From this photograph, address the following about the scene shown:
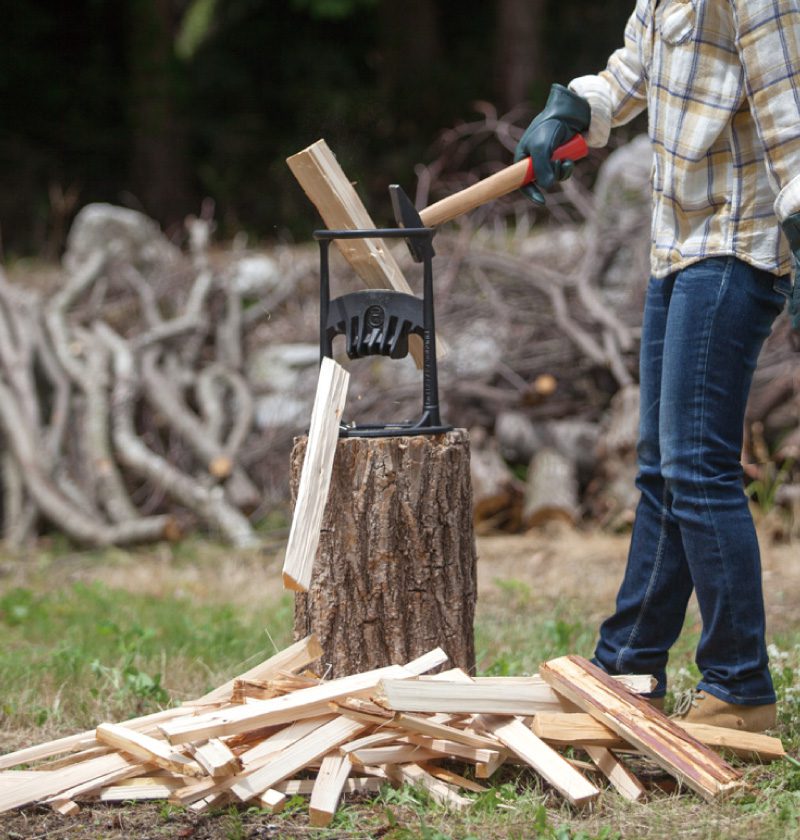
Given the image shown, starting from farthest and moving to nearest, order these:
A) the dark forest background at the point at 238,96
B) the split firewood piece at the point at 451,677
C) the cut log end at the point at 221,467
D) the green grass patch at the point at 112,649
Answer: the dark forest background at the point at 238,96 < the cut log end at the point at 221,467 < the green grass patch at the point at 112,649 < the split firewood piece at the point at 451,677

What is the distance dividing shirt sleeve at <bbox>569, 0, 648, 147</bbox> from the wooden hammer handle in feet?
0.29

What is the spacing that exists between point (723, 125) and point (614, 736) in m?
1.35

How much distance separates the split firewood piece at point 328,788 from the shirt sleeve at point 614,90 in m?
1.62

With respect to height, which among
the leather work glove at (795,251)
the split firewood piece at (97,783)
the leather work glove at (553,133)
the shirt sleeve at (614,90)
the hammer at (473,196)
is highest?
the shirt sleeve at (614,90)

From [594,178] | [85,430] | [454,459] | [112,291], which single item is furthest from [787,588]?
[594,178]

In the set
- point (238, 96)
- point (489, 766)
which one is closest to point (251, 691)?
point (489, 766)

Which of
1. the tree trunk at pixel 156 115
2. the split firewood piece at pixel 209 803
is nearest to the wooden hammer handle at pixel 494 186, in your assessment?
the split firewood piece at pixel 209 803

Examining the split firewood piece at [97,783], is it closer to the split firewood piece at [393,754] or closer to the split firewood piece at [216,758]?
the split firewood piece at [216,758]

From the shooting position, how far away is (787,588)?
4.32 m

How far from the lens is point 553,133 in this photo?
103 inches

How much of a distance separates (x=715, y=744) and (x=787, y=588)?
2.02 metres

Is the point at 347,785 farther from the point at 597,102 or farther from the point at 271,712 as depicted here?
the point at 597,102

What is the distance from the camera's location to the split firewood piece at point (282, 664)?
8.44 feet

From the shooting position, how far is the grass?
219 cm
